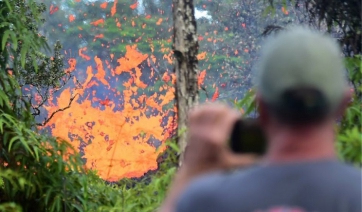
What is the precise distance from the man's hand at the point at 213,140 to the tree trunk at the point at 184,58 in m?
2.56

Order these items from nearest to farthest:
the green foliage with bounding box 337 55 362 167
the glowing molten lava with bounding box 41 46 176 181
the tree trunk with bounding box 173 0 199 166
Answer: the green foliage with bounding box 337 55 362 167, the tree trunk with bounding box 173 0 199 166, the glowing molten lava with bounding box 41 46 176 181

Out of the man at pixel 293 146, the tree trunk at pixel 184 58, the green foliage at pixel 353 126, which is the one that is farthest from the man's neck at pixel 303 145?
the tree trunk at pixel 184 58

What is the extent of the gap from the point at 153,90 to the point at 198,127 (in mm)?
17236

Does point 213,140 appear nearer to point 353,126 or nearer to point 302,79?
point 302,79

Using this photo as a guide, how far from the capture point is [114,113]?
60.3 ft

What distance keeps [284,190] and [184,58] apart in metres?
2.79

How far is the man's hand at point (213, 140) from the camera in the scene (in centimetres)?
101

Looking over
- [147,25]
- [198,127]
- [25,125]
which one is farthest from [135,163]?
[198,127]

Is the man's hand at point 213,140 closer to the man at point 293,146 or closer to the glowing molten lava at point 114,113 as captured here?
the man at point 293,146

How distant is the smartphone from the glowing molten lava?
15235 millimetres

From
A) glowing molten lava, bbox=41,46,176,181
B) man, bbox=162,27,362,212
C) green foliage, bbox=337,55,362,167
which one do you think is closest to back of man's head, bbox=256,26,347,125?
man, bbox=162,27,362,212

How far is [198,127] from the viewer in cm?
103

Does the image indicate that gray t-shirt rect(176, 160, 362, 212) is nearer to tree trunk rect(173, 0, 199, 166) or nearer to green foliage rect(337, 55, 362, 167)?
green foliage rect(337, 55, 362, 167)

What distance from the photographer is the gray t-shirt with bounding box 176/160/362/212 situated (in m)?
0.94
